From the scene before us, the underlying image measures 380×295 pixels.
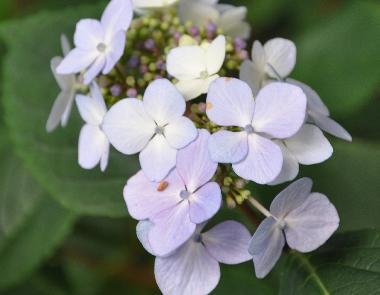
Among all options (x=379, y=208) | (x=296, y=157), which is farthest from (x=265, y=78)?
(x=379, y=208)

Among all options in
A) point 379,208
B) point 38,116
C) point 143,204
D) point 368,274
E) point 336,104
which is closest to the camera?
point 143,204

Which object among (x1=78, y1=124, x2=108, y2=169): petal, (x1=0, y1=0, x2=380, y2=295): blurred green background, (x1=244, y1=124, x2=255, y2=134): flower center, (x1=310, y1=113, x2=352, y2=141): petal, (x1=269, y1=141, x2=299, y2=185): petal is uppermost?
(x1=244, y1=124, x2=255, y2=134): flower center

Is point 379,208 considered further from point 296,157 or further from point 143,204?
point 143,204

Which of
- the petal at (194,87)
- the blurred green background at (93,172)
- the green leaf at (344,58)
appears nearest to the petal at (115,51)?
the petal at (194,87)

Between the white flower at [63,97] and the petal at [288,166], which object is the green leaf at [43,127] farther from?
the petal at [288,166]

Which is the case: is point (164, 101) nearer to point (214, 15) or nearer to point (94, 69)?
point (94, 69)

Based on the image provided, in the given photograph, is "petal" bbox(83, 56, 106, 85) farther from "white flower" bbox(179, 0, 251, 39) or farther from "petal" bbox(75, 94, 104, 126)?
"white flower" bbox(179, 0, 251, 39)

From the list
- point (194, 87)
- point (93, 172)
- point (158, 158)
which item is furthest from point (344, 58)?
point (158, 158)

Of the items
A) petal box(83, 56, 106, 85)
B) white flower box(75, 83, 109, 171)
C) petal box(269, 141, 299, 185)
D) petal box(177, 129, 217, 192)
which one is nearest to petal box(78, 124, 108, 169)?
white flower box(75, 83, 109, 171)
